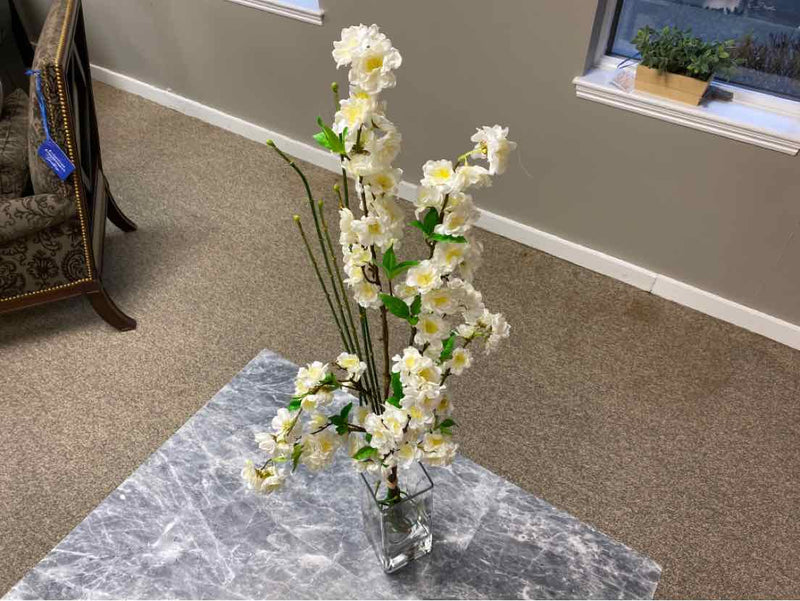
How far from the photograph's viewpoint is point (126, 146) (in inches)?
125

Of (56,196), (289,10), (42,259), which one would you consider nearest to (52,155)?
(56,196)

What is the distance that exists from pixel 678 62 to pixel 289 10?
1477mm

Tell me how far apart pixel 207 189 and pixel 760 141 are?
6.99 feet

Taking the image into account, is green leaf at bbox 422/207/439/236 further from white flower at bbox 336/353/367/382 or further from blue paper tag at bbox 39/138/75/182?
blue paper tag at bbox 39/138/75/182

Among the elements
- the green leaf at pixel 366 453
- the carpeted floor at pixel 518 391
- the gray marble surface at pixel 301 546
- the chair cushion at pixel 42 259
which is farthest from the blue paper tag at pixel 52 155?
the green leaf at pixel 366 453

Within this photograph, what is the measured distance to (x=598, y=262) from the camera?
2.49 metres

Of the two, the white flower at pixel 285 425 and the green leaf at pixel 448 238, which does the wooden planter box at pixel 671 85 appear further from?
the white flower at pixel 285 425

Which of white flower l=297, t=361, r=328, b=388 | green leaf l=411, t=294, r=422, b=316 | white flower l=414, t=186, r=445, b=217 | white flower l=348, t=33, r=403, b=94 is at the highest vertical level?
white flower l=348, t=33, r=403, b=94

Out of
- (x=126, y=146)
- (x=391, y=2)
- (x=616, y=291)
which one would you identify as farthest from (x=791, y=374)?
(x=126, y=146)

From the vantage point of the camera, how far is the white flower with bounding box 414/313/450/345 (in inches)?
32.1

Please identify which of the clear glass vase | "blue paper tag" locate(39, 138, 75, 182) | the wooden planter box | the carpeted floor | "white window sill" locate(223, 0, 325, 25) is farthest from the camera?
"white window sill" locate(223, 0, 325, 25)

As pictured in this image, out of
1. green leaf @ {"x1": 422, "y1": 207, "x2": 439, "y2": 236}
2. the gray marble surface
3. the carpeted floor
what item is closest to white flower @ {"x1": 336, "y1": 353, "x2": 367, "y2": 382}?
green leaf @ {"x1": 422, "y1": 207, "x2": 439, "y2": 236}

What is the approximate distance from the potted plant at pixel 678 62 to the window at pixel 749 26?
0.04 meters

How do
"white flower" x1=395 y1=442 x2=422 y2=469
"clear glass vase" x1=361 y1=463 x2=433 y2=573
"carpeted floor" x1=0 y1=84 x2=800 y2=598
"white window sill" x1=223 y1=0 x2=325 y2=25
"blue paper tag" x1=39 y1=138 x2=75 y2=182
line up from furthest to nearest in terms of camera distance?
1. "white window sill" x1=223 y1=0 x2=325 y2=25
2. "blue paper tag" x1=39 y1=138 x2=75 y2=182
3. "carpeted floor" x1=0 y1=84 x2=800 y2=598
4. "clear glass vase" x1=361 y1=463 x2=433 y2=573
5. "white flower" x1=395 y1=442 x2=422 y2=469
